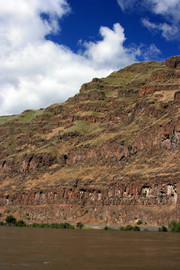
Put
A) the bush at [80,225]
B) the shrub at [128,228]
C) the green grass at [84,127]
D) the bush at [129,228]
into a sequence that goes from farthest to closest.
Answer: the green grass at [84,127] < the bush at [80,225] < the shrub at [128,228] < the bush at [129,228]

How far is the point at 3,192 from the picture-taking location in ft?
408

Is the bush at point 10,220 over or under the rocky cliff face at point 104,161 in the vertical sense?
under

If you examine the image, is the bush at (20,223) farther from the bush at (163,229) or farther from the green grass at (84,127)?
the green grass at (84,127)

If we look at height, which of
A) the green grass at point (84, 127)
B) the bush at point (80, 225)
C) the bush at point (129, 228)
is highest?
the green grass at point (84, 127)

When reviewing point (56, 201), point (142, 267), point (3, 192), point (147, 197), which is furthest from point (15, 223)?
→ point (142, 267)

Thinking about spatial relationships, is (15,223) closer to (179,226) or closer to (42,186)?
(42,186)

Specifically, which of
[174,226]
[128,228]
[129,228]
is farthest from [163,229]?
[128,228]

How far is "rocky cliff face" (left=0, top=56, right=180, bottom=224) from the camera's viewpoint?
251ft

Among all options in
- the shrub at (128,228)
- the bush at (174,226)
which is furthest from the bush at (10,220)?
the bush at (174,226)

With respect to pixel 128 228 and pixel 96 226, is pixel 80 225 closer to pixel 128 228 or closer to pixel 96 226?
pixel 96 226

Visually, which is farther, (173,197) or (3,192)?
(3,192)

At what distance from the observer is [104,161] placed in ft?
338

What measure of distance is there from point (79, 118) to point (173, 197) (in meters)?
92.7

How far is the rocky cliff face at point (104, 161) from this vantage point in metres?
76.4
